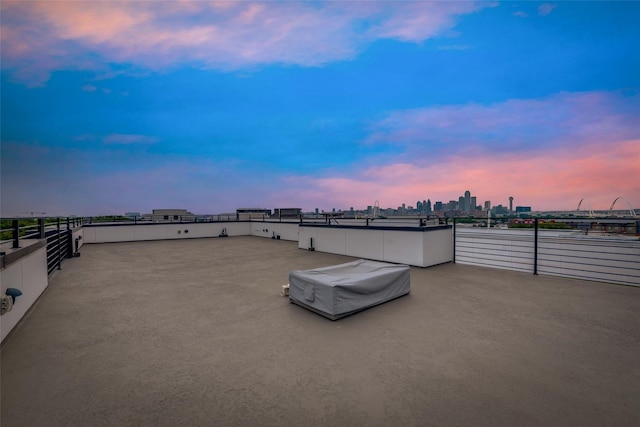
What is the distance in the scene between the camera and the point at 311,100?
29.2 m

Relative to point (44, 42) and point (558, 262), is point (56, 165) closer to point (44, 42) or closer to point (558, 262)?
point (44, 42)

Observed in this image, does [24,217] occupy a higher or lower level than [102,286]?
higher

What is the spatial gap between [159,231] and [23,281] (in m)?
14.7

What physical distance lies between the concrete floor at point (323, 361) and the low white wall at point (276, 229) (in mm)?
11331

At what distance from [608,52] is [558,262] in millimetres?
9849

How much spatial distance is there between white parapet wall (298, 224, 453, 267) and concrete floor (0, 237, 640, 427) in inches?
116

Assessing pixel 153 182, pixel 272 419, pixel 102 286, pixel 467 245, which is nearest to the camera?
pixel 272 419

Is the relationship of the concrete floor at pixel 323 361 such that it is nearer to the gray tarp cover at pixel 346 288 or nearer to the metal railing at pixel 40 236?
the gray tarp cover at pixel 346 288

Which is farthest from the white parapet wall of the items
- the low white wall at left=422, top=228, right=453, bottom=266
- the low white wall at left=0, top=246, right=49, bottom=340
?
the low white wall at left=0, top=246, right=49, bottom=340

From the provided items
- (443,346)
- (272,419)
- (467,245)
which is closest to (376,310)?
(443,346)

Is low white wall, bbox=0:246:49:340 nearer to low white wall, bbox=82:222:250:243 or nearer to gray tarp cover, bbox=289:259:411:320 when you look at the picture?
gray tarp cover, bbox=289:259:411:320

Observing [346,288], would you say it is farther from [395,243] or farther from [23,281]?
[23,281]

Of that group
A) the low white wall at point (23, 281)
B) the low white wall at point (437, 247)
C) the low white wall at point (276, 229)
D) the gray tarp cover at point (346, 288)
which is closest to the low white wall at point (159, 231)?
the low white wall at point (276, 229)

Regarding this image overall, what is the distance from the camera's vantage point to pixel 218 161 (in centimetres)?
3011
